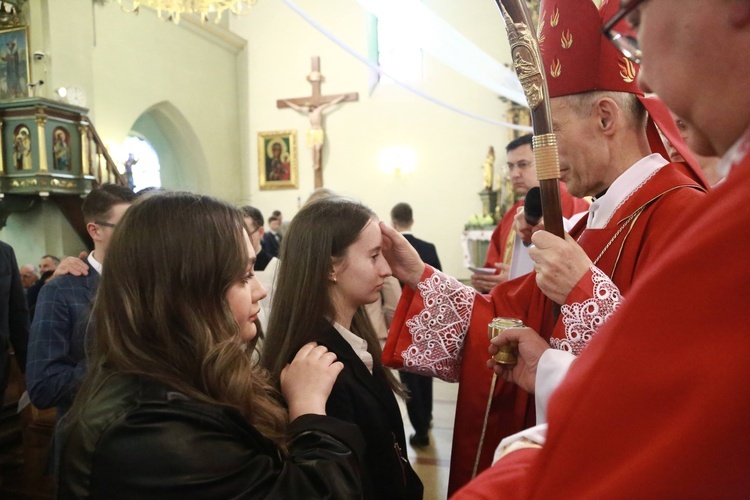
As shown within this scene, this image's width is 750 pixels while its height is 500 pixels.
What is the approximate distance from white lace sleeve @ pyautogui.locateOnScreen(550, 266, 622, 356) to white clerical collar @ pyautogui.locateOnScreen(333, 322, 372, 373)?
2.12 ft

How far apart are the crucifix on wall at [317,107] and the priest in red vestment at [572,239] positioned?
426 inches

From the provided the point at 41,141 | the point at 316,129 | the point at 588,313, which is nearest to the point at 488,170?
the point at 316,129

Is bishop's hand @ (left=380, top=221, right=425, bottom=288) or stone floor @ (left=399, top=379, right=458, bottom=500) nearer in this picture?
bishop's hand @ (left=380, top=221, right=425, bottom=288)

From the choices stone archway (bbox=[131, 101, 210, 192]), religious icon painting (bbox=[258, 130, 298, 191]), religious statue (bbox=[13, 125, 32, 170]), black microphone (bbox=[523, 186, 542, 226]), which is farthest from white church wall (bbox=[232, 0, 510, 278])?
black microphone (bbox=[523, 186, 542, 226])

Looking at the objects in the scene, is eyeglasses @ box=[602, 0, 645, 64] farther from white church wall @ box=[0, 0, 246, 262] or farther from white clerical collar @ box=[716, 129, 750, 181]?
white church wall @ box=[0, 0, 246, 262]

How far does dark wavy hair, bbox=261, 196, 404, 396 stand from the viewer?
1721 millimetres

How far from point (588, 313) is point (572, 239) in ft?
0.64

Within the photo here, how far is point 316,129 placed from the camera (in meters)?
12.5

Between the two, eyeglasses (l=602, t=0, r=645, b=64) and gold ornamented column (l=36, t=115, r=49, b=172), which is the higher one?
gold ornamented column (l=36, t=115, r=49, b=172)

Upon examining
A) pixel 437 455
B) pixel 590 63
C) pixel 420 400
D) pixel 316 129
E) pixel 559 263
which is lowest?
pixel 437 455

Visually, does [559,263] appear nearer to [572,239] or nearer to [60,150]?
[572,239]

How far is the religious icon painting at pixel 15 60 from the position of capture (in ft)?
25.3

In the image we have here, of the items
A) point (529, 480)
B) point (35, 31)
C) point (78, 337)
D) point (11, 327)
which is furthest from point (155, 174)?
point (529, 480)

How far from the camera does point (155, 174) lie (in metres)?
12.3
